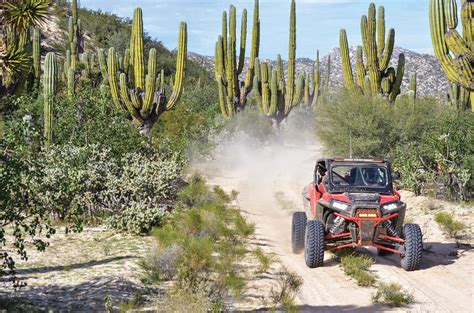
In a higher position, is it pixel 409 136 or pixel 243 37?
pixel 243 37

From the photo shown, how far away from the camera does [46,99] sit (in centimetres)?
1445

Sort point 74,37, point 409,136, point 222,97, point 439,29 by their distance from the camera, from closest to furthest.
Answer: point 439,29 < point 409,136 < point 222,97 < point 74,37

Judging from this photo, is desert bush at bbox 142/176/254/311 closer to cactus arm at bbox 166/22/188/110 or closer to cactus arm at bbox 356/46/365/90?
cactus arm at bbox 166/22/188/110

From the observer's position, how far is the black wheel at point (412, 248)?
8586 mm

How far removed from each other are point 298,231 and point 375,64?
45.5 feet

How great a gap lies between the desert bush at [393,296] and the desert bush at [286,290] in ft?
3.14

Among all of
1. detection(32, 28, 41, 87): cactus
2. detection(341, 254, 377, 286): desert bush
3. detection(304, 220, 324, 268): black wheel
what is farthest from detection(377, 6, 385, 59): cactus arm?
detection(304, 220, 324, 268): black wheel

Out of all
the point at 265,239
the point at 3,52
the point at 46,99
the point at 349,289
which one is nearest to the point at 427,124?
the point at 265,239

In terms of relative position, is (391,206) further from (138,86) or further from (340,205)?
(138,86)

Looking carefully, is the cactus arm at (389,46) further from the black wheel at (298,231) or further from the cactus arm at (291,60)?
the black wheel at (298,231)

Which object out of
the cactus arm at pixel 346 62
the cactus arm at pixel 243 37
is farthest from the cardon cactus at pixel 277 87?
the cactus arm at pixel 346 62

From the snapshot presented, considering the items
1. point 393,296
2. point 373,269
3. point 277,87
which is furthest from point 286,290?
point 277,87

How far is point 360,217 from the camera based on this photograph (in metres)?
8.55

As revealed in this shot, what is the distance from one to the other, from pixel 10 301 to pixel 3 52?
3.00 metres
